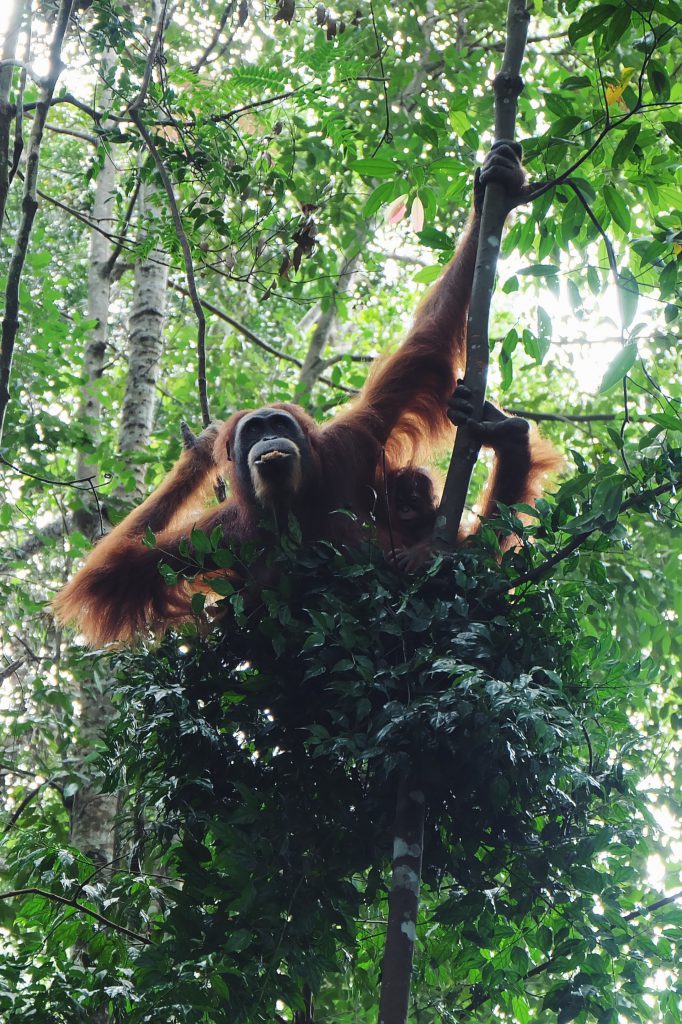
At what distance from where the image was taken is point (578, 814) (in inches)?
117

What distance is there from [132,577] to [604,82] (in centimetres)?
254

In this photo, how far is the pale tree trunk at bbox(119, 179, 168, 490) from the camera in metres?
5.83

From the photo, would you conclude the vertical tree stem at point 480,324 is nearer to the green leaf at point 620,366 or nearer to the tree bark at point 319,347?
the green leaf at point 620,366

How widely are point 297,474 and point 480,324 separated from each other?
1.10 meters

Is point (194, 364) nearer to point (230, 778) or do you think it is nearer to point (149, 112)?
point (149, 112)

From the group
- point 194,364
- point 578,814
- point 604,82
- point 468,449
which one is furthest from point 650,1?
point 194,364

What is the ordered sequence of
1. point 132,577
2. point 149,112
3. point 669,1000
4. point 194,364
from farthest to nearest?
point 194,364 < point 149,112 < point 132,577 < point 669,1000

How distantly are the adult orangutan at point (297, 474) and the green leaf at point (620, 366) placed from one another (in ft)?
4.42

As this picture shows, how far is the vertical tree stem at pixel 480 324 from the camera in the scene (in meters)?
3.20

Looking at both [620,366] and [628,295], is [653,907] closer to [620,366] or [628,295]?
[620,366]

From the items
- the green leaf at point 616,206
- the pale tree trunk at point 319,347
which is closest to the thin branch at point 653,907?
the green leaf at point 616,206

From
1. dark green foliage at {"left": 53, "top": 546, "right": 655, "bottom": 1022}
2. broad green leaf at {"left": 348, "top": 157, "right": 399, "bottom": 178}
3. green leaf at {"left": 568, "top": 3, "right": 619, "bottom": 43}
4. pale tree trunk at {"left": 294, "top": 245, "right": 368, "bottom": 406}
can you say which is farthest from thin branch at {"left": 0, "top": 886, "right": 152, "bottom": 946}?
pale tree trunk at {"left": 294, "top": 245, "right": 368, "bottom": 406}

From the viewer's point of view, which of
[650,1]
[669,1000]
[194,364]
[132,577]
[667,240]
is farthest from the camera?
[194,364]

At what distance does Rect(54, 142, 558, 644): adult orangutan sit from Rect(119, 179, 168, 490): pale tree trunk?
1.31 meters
